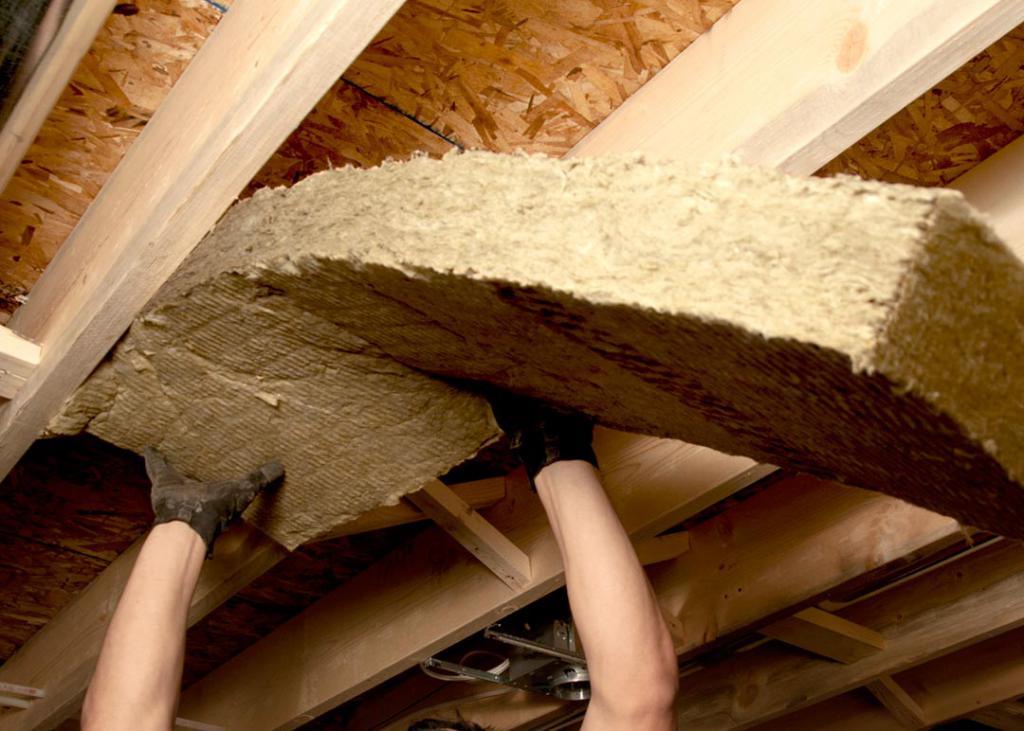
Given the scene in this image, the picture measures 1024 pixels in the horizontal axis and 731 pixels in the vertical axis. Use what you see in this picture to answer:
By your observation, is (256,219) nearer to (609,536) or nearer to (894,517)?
(609,536)

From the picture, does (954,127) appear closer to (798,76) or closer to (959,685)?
(798,76)

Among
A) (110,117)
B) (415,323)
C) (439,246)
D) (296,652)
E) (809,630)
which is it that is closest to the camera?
(439,246)

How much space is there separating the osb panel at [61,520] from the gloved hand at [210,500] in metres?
0.51

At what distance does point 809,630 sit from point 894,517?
54 cm

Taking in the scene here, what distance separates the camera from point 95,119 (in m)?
1.62

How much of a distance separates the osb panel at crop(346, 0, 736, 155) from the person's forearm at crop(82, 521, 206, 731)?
2.67 feet

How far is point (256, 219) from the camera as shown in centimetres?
142

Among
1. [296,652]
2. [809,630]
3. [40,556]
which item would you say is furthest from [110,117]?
[809,630]

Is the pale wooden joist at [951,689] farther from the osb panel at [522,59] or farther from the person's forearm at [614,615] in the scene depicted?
the osb panel at [522,59]

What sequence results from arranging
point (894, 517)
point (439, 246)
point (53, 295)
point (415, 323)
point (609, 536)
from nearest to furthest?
1. point (439, 246)
2. point (415, 323)
3. point (609, 536)
4. point (53, 295)
5. point (894, 517)

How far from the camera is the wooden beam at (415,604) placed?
1948 millimetres

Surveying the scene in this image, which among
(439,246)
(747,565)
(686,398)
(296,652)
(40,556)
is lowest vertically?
(686,398)

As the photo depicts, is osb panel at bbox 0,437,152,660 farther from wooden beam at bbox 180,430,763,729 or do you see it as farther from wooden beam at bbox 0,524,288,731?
wooden beam at bbox 180,430,763,729

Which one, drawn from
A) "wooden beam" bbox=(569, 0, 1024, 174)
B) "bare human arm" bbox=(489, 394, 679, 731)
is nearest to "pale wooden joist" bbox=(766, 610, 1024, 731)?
"bare human arm" bbox=(489, 394, 679, 731)
